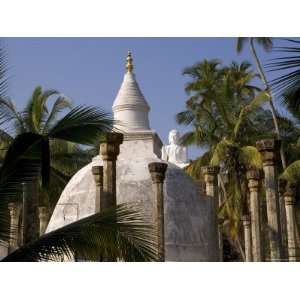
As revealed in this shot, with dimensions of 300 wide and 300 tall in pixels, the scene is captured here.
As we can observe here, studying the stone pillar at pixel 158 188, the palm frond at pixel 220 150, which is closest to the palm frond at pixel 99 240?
the stone pillar at pixel 158 188

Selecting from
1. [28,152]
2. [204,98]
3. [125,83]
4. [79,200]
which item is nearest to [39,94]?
[125,83]

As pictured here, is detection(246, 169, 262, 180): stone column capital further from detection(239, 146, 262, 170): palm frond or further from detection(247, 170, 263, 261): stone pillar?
detection(239, 146, 262, 170): palm frond

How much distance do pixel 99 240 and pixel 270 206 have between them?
868 centimetres

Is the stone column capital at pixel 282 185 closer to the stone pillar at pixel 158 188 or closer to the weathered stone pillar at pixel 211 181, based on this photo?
the weathered stone pillar at pixel 211 181

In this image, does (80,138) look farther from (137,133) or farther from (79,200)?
(137,133)

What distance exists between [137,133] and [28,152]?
41.7 ft

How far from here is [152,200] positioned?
60.1 feet

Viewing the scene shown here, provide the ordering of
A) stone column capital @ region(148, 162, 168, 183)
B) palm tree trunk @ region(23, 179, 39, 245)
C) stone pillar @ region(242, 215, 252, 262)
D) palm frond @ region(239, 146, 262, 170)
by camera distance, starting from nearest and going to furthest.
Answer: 1. palm tree trunk @ region(23, 179, 39, 245)
2. stone column capital @ region(148, 162, 168, 183)
3. stone pillar @ region(242, 215, 252, 262)
4. palm frond @ region(239, 146, 262, 170)

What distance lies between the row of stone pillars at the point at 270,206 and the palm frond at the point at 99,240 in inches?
316

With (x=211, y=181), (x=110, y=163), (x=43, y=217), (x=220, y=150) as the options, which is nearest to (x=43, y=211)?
(x=43, y=217)

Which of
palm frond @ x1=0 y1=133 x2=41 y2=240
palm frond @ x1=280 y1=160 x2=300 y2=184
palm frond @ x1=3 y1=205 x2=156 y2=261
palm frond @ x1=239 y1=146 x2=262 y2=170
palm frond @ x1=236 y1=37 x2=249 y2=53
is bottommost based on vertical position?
palm frond @ x1=3 y1=205 x2=156 y2=261

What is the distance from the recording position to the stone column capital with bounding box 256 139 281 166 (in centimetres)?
1497

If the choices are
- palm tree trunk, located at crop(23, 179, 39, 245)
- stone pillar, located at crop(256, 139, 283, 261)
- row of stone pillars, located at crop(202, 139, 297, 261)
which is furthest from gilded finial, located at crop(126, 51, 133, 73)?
palm tree trunk, located at crop(23, 179, 39, 245)

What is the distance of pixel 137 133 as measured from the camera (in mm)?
20469
